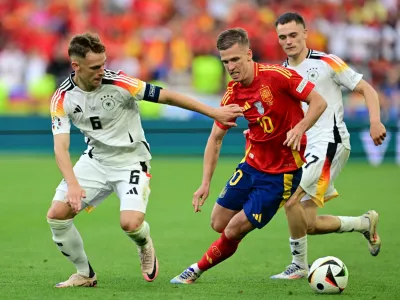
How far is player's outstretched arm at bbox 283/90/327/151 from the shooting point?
7.00 metres

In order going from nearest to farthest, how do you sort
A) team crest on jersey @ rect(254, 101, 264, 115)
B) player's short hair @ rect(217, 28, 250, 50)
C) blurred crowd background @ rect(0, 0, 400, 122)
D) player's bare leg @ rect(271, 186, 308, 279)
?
player's short hair @ rect(217, 28, 250, 50) → team crest on jersey @ rect(254, 101, 264, 115) → player's bare leg @ rect(271, 186, 308, 279) → blurred crowd background @ rect(0, 0, 400, 122)

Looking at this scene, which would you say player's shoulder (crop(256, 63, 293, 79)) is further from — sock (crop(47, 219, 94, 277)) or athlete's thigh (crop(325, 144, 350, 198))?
sock (crop(47, 219, 94, 277))

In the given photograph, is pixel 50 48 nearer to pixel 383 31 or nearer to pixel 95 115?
pixel 383 31

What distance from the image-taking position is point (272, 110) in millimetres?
7441

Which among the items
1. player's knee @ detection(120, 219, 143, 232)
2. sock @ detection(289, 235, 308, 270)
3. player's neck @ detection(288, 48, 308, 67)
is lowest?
sock @ detection(289, 235, 308, 270)

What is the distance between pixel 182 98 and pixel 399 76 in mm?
13829

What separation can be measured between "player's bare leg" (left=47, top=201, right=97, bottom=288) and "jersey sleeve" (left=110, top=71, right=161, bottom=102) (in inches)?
41.7

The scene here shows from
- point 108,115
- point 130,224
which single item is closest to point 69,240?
point 130,224

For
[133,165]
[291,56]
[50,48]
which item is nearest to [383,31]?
[50,48]

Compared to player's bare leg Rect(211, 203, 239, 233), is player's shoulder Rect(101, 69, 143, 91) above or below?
above

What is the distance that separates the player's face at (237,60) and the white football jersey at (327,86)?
4.45ft

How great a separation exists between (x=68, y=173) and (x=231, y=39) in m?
1.69

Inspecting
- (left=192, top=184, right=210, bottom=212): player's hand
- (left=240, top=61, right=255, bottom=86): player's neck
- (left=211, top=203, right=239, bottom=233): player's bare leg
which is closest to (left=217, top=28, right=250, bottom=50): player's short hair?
(left=240, top=61, right=255, bottom=86): player's neck

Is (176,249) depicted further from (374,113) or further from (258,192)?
(374,113)
